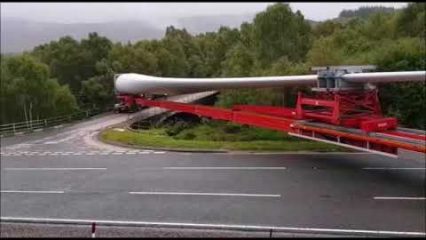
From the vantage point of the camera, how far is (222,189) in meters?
16.2

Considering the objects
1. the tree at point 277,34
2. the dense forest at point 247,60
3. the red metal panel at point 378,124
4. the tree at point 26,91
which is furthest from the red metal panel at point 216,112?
the tree at point 26,91

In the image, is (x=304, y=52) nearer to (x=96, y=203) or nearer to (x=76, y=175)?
(x=76, y=175)

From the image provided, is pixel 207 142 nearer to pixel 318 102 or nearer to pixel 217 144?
pixel 217 144

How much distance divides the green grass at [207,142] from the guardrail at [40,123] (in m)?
9.01

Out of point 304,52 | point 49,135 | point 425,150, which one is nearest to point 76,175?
point 425,150

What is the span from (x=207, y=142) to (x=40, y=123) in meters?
18.3

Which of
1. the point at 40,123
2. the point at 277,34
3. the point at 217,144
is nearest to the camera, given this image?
the point at 217,144

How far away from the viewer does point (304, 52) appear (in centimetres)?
3991

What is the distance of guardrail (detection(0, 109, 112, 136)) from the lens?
3528 centimetres

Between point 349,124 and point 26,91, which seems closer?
point 349,124

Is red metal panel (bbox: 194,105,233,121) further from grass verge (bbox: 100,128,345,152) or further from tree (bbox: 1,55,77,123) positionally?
tree (bbox: 1,55,77,123)

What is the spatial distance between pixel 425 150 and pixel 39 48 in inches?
2090

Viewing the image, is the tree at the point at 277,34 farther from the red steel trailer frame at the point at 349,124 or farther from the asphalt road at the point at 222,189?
the red steel trailer frame at the point at 349,124

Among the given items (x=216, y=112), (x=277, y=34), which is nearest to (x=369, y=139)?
(x=216, y=112)
